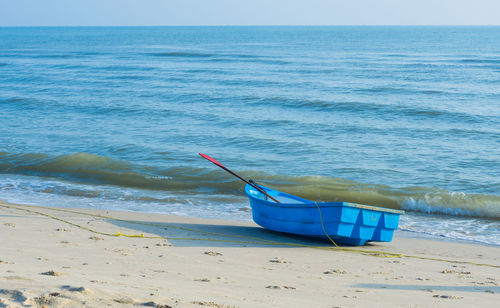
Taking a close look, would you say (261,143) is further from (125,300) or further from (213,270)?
(125,300)

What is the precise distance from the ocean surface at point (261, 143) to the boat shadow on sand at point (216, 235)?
1.24 metres

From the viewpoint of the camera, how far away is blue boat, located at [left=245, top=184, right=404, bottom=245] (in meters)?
8.46

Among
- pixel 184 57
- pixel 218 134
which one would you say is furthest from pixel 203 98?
pixel 184 57

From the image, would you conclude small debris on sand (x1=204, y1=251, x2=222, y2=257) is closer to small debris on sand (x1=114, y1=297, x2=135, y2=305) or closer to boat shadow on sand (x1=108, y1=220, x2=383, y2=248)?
boat shadow on sand (x1=108, y1=220, x2=383, y2=248)

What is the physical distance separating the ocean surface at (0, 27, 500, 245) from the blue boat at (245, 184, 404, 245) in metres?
1.82

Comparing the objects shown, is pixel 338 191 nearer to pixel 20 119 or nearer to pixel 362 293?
pixel 362 293

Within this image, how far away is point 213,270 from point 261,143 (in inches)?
A: 423

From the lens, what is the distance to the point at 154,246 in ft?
26.5

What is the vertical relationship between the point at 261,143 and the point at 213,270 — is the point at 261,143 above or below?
above

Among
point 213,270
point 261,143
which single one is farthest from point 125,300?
point 261,143

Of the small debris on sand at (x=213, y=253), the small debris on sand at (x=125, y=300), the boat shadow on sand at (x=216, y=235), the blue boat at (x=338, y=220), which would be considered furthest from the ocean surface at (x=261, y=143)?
the small debris on sand at (x=125, y=300)

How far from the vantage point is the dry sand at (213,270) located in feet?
17.2

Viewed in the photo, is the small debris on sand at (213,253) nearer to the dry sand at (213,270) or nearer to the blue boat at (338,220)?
the dry sand at (213,270)

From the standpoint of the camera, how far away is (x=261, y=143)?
1744 cm
